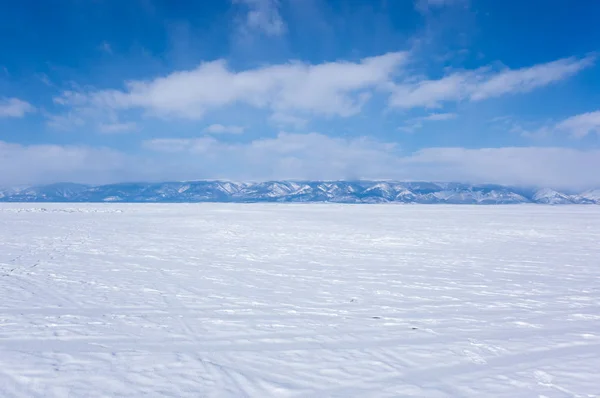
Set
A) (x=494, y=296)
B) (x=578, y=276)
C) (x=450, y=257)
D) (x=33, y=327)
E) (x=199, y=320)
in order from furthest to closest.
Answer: (x=450, y=257) → (x=578, y=276) → (x=494, y=296) → (x=199, y=320) → (x=33, y=327)

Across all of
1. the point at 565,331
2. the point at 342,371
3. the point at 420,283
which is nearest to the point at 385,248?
the point at 420,283

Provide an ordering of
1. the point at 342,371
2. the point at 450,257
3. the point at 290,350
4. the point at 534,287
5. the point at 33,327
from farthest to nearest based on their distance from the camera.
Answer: the point at 450,257 < the point at 534,287 < the point at 33,327 < the point at 290,350 < the point at 342,371

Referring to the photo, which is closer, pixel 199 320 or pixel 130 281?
pixel 199 320

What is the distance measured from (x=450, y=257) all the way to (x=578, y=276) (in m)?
3.95

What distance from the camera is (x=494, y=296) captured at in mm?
8133

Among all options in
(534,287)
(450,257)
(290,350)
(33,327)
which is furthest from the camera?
(450,257)

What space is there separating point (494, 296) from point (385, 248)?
24.5 ft

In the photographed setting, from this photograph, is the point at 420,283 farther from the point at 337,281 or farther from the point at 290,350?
the point at 290,350

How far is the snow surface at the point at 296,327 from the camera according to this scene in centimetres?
419

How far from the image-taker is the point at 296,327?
6008mm

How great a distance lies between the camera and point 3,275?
945cm

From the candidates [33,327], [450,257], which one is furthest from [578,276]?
[33,327]

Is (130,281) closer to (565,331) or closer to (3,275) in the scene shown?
(3,275)

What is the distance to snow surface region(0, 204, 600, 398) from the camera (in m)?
4.19
